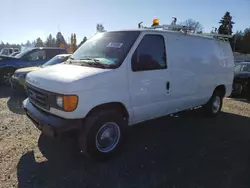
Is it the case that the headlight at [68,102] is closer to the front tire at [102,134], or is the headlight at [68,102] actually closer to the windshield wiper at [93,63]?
the front tire at [102,134]

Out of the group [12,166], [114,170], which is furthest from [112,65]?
[12,166]

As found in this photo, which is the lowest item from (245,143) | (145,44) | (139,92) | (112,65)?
(245,143)

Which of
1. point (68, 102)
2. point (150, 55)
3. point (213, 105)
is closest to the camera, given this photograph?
point (68, 102)

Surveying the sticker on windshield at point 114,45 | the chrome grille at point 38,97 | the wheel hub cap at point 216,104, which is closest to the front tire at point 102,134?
the chrome grille at point 38,97

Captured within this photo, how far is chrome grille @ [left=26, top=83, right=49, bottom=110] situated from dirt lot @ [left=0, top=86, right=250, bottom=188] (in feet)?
2.94

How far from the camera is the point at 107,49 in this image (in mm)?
3928

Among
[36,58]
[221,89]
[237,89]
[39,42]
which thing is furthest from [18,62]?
[39,42]

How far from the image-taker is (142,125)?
17.9ft

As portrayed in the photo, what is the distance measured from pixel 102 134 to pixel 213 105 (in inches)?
154

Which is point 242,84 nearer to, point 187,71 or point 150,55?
point 187,71

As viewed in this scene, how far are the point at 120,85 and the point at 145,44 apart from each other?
38.3 inches

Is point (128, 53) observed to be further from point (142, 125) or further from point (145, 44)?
point (142, 125)

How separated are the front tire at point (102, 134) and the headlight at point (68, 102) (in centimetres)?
35

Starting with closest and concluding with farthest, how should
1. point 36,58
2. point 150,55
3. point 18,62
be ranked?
point 150,55 < point 18,62 < point 36,58
